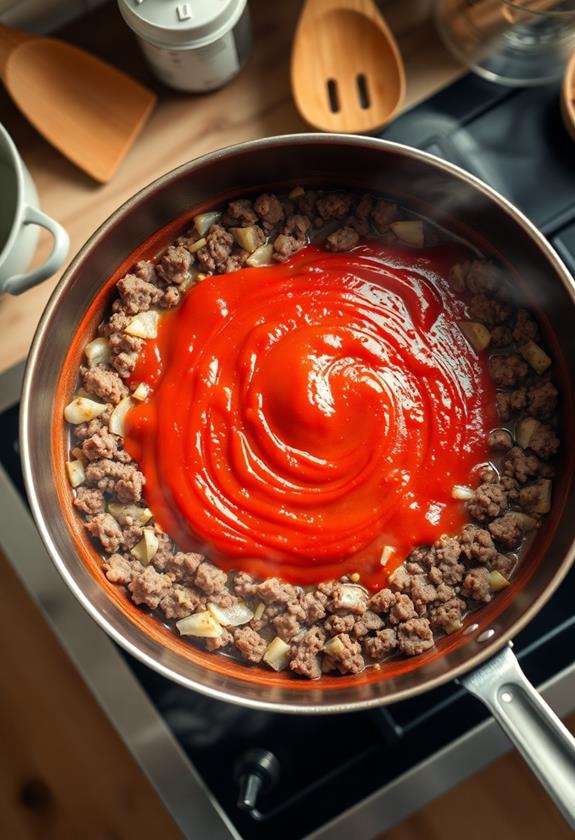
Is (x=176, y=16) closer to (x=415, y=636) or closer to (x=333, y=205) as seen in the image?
(x=333, y=205)

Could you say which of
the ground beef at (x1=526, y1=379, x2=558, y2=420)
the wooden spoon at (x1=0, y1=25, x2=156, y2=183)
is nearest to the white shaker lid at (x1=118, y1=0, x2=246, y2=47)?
the wooden spoon at (x1=0, y1=25, x2=156, y2=183)

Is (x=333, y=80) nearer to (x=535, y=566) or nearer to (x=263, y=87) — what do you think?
(x=263, y=87)

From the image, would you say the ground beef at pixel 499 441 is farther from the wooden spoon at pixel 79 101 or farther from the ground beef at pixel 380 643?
the wooden spoon at pixel 79 101

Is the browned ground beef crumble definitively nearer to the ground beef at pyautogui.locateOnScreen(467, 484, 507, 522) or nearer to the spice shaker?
the ground beef at pyautogui.locateOnScreen(467, 484, 507, 522)

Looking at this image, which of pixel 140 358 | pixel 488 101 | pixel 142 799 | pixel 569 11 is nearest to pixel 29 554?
pixel 140 358

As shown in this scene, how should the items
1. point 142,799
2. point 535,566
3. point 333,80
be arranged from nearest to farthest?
1. point 535,566
2. point 333,80
3. point 142,799

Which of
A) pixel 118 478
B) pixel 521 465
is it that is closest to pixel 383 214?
pixel 521 465

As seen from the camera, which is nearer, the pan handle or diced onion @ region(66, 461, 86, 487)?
the pan handle
